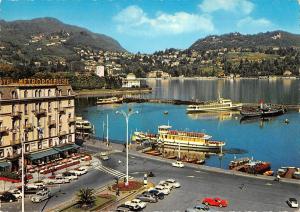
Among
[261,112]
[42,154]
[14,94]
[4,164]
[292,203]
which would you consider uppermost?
[14,94]

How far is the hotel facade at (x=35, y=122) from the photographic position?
55.9 metres

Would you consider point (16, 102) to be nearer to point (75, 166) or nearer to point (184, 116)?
point (75, 166)

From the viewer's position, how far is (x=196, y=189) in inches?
1905

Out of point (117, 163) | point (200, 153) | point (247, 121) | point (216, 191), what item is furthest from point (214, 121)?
point (216, 191)

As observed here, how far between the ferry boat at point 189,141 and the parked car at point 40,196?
4736 cm

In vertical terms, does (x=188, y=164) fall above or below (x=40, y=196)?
below

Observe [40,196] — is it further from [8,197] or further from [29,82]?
[29,82]

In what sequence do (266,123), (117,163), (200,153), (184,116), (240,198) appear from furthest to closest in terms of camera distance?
(184,116), (266,123), (200,153), (117,163), (240,198)

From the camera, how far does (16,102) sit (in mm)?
57594

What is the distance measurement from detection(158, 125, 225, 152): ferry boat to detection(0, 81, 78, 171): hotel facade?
2741 cm

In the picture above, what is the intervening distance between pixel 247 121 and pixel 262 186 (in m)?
97.4

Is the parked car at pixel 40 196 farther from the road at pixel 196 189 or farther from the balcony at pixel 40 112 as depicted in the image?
the balcony at pixel 40 112

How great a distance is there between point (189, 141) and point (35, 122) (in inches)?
1469

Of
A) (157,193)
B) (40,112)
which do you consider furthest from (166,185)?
(40,112)
